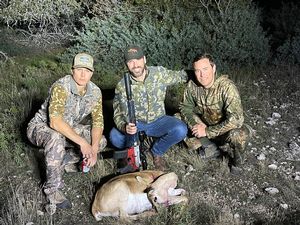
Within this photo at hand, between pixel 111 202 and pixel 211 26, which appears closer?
pixel 111 202

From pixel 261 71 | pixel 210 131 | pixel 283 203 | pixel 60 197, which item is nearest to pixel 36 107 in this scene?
pixel 60 197

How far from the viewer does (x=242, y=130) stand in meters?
5.37

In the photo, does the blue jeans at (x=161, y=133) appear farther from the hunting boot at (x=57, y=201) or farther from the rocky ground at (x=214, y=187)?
the hunting boot at (x=57, y=201)

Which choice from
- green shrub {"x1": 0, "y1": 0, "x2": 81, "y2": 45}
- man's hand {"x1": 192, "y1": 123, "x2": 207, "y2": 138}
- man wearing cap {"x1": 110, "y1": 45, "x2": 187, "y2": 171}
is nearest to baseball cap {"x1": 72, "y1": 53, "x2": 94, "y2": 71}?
man wearing cap {"x1": 110, "y1": 45, "x2": 187, "y2": 171}

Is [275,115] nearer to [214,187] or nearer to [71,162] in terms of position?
[214,187]

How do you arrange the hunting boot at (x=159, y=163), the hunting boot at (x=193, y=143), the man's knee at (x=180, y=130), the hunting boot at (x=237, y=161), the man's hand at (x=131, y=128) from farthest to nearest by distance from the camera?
1. the hunting boot at (x=193, y=143)
2. the hunting boot at (x=159, y=163)
3. the man's knee at (x=180, y=130)
4. the hunting boot at (x=237, y=161)
5. the man's hand at (x=131, y=128)

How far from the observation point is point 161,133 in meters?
5.68

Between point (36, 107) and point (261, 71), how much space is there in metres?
4.69

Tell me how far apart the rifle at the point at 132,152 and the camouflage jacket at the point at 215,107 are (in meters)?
0.76

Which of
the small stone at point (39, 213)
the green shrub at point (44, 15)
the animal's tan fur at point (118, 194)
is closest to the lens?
the animal's tan fur at point (118, 194)

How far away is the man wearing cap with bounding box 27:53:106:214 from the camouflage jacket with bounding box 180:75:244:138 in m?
1.16

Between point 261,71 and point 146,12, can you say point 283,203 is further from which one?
point 146,12

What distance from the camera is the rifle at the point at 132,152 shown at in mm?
5137

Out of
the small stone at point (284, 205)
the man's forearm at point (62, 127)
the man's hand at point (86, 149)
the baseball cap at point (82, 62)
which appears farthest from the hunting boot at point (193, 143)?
the baseball cap at point (82, 62)
